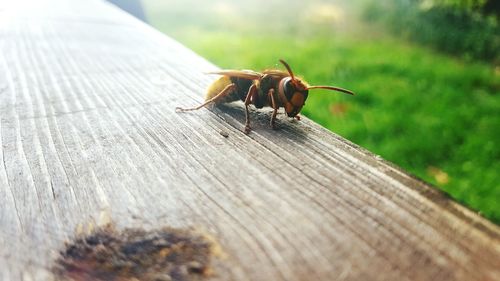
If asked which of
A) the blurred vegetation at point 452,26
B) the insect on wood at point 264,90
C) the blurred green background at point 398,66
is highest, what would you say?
the insect on wood at point 264,90

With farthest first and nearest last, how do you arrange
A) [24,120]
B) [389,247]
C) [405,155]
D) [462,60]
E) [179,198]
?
1. [462,60]
2. [405,155]
3. [24,120]
4. [179,198]
5. [389,247]

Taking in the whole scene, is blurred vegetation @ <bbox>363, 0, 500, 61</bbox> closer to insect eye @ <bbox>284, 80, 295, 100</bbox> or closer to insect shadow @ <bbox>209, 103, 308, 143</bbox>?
insect eye @ <bbox>284, 80, 295, 100</bbox>

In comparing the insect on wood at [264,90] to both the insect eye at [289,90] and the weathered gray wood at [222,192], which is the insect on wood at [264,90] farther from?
the weathered gray wood at [222,192]

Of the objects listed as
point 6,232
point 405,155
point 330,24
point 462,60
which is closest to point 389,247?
point 6,232

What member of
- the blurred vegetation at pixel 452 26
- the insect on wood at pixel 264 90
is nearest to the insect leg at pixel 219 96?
the insect on wood at pixel 264 90

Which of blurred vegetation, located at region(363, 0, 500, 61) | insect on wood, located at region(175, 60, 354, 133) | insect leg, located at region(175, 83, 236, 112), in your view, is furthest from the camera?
blurred vegetation, located at region(363, 0, 500, 61)

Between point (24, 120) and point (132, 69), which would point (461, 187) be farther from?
point (24, 120)

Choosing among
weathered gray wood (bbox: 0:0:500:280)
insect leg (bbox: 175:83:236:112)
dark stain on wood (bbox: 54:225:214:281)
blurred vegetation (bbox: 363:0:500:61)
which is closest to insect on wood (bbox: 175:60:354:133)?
insect leg (bbox: 175:83:236:112)
